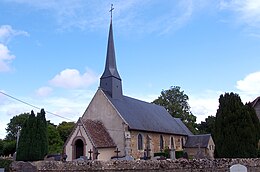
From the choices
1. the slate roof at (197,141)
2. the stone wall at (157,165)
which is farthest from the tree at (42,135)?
the slate roof at (197,141)

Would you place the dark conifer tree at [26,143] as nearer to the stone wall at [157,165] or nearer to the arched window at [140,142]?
the stone wall at [157,165]

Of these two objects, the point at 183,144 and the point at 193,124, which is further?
the point at 193,124

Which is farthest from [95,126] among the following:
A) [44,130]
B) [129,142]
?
[44,130]

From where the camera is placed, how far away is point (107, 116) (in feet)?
96.5

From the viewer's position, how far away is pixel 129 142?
27.6 metres

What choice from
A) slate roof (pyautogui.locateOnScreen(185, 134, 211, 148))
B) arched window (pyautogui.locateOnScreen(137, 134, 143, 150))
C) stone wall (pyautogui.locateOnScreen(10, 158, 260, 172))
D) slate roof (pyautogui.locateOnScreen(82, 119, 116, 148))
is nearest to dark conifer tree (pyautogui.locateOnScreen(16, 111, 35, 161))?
slate roof (pyautogui.locateOnScreen(82, 119, 116, 148))

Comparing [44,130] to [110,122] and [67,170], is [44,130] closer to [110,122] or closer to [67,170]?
[110,122]

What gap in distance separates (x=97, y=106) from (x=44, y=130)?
891cm

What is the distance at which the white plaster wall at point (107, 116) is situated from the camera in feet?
92.1

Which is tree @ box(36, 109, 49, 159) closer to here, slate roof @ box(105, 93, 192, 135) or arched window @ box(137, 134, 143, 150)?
slate roof @ box(105, 93, 192, 135)

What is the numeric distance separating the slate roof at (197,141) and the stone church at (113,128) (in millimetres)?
4985

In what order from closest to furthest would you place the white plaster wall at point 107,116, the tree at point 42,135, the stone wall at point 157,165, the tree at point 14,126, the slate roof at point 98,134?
the stone wall at point 157,165 → the tree at point 42,135 → the slate roof at point 98,134 → the white plaster wall at point 107,116 → the tree at point 14,126

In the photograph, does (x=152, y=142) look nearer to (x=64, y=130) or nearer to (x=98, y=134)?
(x=98, y=134)

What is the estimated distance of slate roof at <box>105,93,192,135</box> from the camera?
97.2 ft
